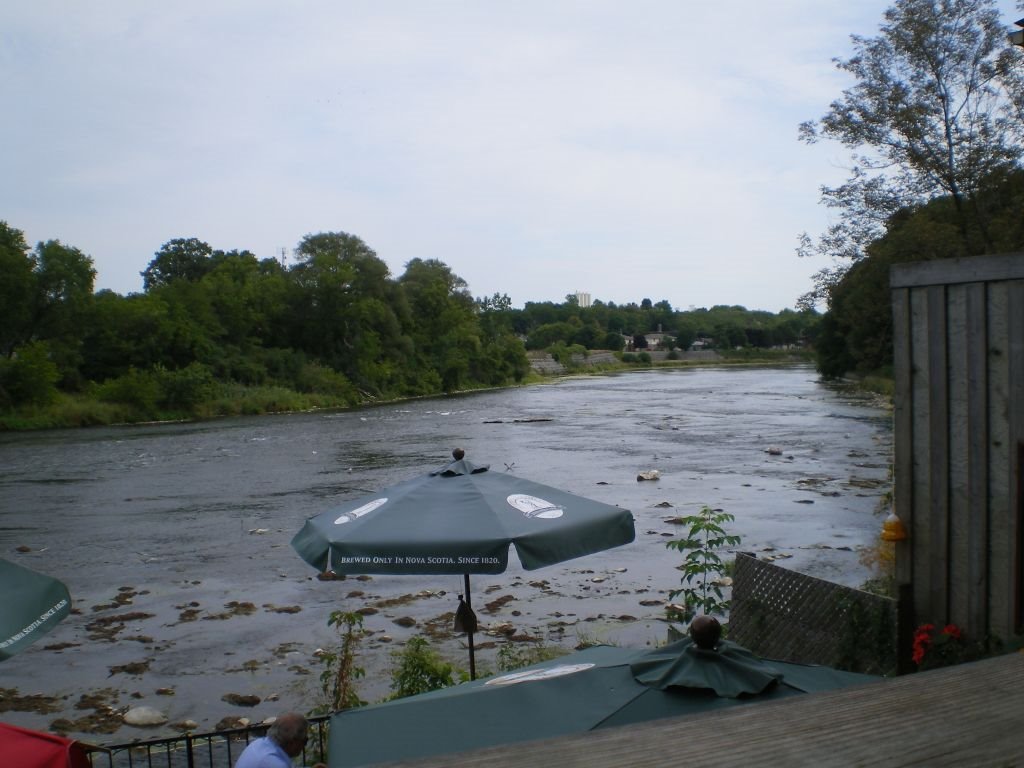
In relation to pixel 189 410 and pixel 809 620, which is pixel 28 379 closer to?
pixel 189 410

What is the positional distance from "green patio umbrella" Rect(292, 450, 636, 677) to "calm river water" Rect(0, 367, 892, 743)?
2.75 meters

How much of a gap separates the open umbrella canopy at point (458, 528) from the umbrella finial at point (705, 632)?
8.58 feet

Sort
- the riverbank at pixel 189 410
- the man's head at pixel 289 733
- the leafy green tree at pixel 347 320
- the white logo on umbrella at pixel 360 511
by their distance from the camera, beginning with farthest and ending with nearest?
1. the leafy green tree at pixel 347 320
2. the riverbank at pixel 189 410
3. the white logo on umbrella at pixel 360 511
4. the man's head at pixel 289 733

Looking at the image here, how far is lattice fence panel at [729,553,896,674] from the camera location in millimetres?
6340

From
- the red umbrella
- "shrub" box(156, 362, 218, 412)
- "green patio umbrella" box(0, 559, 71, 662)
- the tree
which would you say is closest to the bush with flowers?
the red umbrella

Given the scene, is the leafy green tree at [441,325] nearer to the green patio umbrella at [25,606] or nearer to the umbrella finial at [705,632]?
the green patio umbrella at [25,606]

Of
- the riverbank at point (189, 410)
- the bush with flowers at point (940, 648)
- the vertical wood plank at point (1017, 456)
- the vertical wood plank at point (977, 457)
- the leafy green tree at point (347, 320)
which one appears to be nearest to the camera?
the vertical wood plank at point (1017, 456)

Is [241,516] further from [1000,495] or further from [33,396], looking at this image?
[33,396]

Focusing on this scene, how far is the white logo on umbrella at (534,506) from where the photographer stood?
22.7 feet

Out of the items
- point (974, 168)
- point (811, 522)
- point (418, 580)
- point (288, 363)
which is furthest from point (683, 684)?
point (288, 363)

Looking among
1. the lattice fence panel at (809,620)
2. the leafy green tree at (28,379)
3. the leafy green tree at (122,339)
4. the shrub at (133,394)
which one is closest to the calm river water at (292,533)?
the lattice fence panel at (809,620)

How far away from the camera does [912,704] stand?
58.5 inches

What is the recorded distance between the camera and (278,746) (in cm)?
466

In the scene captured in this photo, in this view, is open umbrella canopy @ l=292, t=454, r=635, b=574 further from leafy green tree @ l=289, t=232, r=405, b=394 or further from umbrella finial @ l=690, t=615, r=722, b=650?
leafy green tree @ l=289, t=232, r=405, b=394
